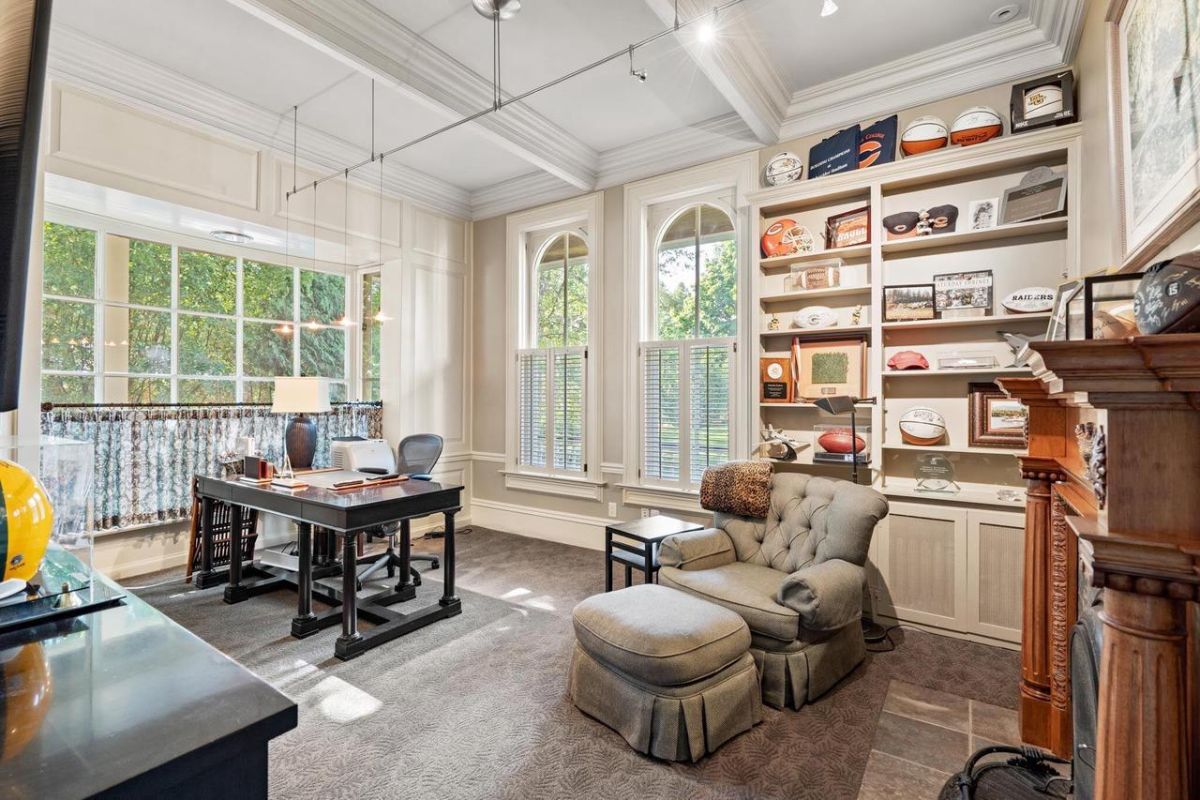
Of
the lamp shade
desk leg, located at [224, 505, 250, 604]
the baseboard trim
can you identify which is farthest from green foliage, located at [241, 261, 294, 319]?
→ the baseboard trim

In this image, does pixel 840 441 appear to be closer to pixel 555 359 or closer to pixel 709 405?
pixel 709 405

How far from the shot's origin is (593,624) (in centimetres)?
222

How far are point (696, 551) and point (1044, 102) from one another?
9.54ft

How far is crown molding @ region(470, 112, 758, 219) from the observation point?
3.99m

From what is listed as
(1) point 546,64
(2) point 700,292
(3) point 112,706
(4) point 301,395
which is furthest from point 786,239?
(3) point 112,706

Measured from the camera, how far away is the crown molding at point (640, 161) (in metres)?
3.99

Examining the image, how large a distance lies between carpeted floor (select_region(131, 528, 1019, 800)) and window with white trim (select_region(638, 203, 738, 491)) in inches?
59.5

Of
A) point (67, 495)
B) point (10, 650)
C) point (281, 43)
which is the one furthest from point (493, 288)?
point (10, 650)

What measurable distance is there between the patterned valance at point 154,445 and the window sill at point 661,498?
9.00 ft

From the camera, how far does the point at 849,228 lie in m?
3.47

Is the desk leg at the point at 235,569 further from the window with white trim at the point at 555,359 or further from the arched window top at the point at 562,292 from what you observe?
the arched window top at the point at 562,292

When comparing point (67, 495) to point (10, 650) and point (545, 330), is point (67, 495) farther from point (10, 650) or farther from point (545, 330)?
point (545, 330)

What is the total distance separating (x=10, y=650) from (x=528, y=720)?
1.82 metres

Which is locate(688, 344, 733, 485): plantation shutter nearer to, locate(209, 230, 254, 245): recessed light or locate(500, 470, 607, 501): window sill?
locate(500, 470, 607, 501): window sill
